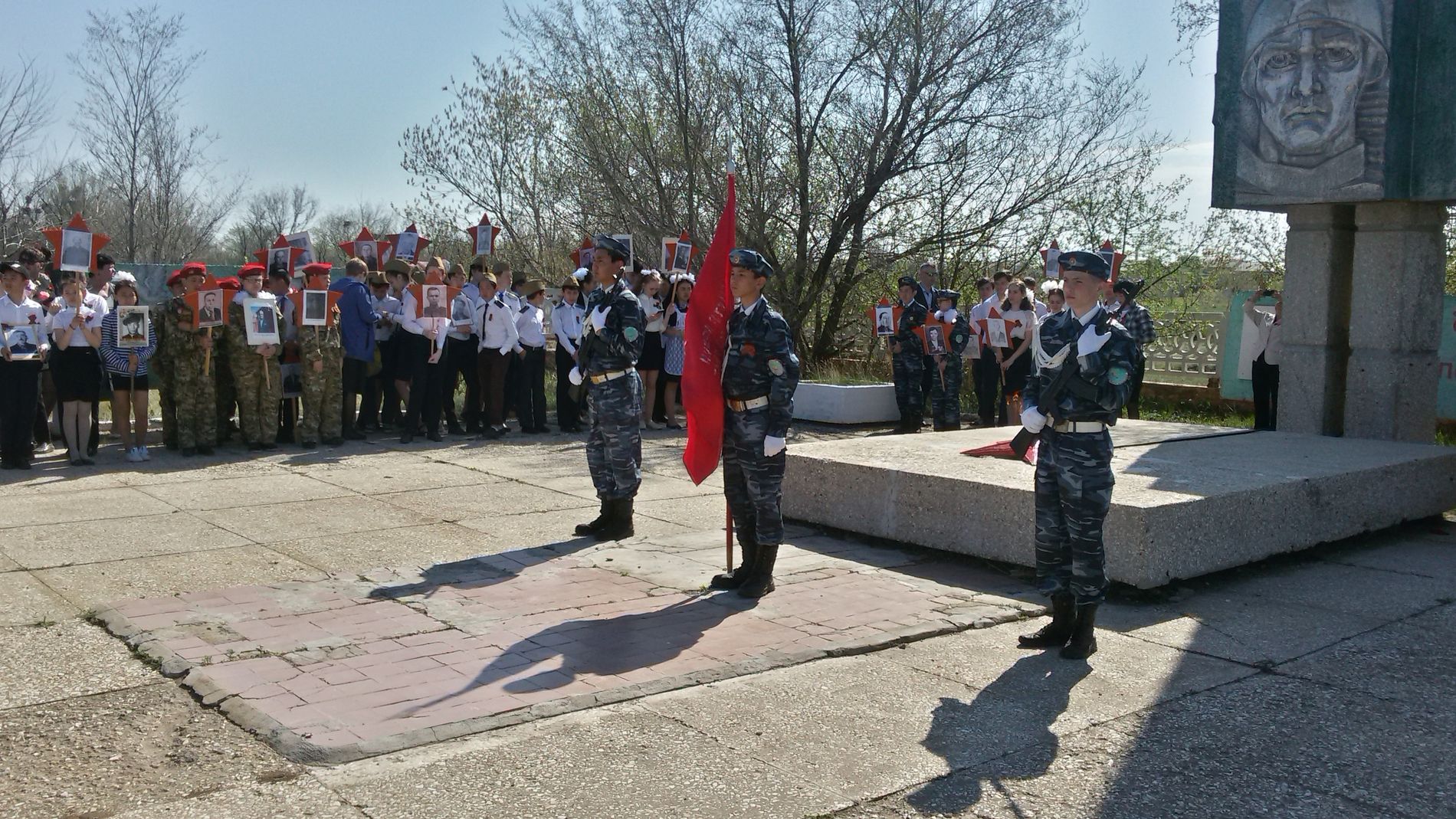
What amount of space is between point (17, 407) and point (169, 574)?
4.85 meters

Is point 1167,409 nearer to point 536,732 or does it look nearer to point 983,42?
point 983,42

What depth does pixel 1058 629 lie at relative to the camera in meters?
6.05

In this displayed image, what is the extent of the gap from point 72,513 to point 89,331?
275 cm

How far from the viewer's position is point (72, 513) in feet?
29.5

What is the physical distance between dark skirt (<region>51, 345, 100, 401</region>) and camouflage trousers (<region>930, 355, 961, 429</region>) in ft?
30.2

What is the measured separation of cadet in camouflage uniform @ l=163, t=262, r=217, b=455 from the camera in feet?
38.6

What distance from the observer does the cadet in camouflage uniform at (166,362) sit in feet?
39.0

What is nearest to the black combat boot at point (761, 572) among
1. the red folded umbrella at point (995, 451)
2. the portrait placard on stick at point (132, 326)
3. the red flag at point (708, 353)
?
the red flag at point (708, 353)

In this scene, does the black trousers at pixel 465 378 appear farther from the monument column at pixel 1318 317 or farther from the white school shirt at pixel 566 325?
the monument column at pixel 1318 317

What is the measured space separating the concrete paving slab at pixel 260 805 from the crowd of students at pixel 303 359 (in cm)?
818

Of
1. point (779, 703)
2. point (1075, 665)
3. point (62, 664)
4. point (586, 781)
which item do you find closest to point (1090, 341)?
point (1075, 665)

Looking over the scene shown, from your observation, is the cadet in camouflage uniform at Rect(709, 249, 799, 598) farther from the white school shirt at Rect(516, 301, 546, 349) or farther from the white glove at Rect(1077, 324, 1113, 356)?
the white school shirt at Rect(516, 301, 546, 349)

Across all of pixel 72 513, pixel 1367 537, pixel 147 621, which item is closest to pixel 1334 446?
pixel 1367 537

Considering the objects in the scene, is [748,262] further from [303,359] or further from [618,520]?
[303,359]
